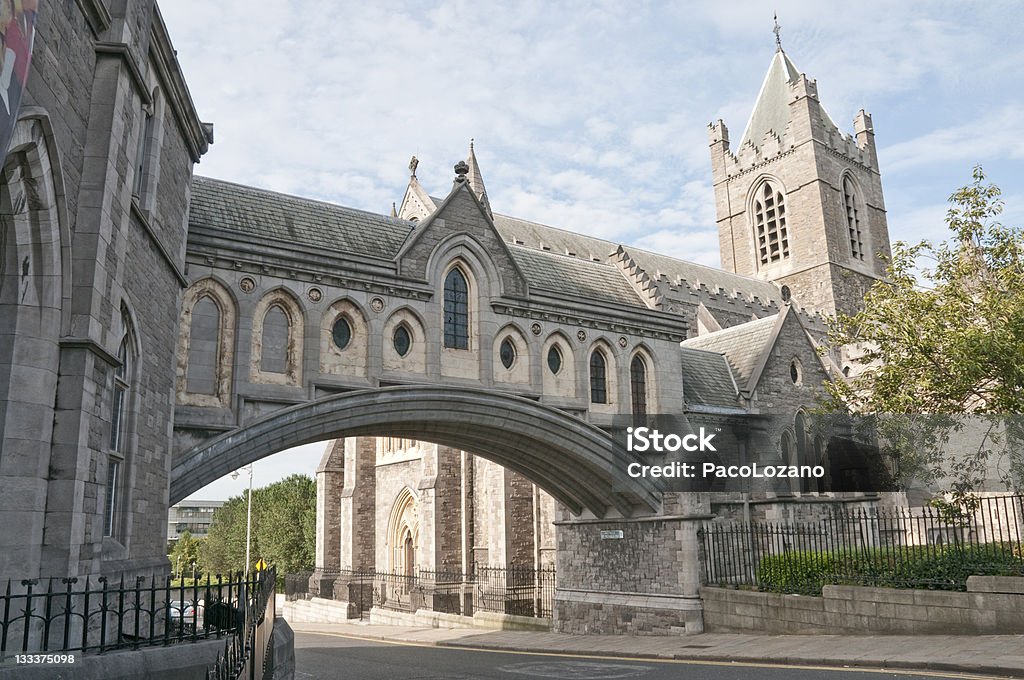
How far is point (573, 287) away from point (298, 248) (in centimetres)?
751

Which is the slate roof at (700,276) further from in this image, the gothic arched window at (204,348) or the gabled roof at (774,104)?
the gothic arched window at (204,348)

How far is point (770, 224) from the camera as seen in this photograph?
2457 inches

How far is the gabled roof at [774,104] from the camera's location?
2477 inches

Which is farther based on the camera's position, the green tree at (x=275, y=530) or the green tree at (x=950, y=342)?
the green tree at (x=275, y=530)

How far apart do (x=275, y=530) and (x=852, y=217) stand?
48.7 meters

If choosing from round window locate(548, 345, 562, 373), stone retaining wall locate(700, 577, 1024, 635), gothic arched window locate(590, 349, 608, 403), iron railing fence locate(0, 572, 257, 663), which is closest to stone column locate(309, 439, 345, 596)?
gothic arched window locate(590, 349, 608, 403)

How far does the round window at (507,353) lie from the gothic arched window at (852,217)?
5016 centimetres

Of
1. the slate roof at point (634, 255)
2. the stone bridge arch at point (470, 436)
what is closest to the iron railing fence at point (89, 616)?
the stone bridge arch at point (470, 436)

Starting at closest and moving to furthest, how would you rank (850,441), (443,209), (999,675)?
(999,675) → (443,209) → (850,441)

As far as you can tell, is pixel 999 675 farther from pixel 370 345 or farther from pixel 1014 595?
pixel 370 345

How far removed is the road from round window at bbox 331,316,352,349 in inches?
239

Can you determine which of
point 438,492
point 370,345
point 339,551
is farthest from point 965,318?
point 339,551

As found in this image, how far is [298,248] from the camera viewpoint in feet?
51.1

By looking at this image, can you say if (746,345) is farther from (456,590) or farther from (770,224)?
(770,224)
